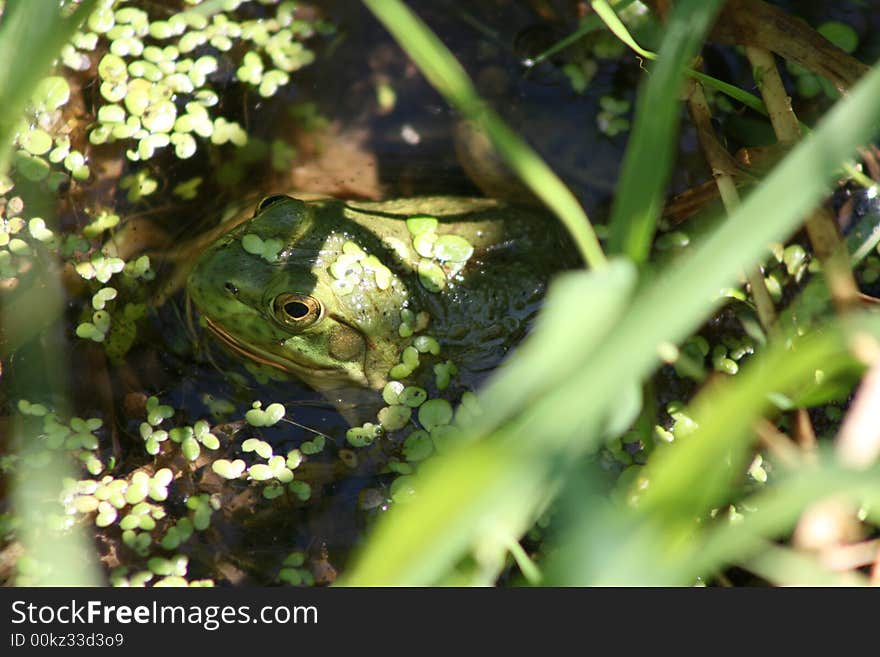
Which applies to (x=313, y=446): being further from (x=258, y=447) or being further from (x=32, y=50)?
(x=32, y=50)

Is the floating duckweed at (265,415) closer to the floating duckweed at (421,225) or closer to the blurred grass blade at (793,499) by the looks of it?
the floating duckweed at (421,225)

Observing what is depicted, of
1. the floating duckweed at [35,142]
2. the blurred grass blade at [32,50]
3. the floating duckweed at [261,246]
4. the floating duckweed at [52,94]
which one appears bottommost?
the floating duckweed at [261,246]

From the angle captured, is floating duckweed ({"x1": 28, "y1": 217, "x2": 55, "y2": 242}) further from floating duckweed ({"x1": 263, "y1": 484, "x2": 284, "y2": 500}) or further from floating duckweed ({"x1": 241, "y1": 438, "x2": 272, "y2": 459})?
floating duckweed ({"x1": 263, "y1": 484, "x2": 284, "y2": 500})

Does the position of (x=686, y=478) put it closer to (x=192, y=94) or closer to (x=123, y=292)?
(x=123, y=292)

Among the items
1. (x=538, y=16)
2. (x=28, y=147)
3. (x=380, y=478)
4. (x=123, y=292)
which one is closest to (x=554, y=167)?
(x=538, y=16)

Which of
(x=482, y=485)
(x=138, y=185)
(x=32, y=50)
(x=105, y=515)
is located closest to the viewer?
(x=482, y=485)

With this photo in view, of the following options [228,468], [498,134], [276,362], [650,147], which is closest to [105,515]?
[228,468]

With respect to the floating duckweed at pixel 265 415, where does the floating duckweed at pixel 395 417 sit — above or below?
below

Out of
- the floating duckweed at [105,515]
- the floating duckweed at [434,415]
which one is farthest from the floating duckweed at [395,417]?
the floating duckweed at [105,515]
